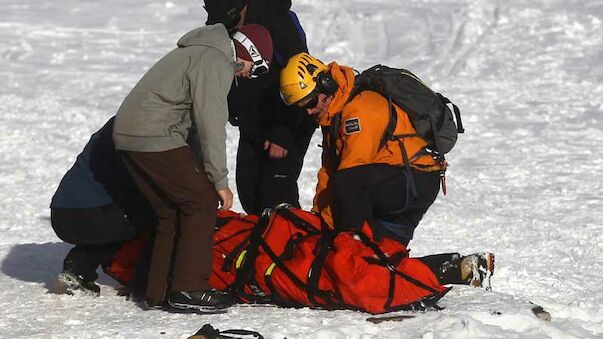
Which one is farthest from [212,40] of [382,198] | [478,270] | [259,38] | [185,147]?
[478,270]

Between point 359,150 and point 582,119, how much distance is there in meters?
6.30

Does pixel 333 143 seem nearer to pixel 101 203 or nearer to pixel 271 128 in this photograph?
pixel 271 128

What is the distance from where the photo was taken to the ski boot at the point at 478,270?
5.81 m

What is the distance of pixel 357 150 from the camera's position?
17.5 feet

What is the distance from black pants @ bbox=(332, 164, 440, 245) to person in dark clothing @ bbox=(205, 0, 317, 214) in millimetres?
705

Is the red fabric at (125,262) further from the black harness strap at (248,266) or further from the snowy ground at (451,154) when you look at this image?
the black harness strap at (248,266)

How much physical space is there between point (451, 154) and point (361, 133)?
4716mm

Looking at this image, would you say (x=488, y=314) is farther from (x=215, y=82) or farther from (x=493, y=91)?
(x=493, y=91)

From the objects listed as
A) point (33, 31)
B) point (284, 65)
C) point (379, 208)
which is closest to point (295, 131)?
point (284, 65)

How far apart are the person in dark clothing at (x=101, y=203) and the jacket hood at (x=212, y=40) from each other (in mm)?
748

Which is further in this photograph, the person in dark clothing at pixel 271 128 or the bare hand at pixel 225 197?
the person in dark clothing at pixel 271 128

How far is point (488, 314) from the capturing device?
199 inches

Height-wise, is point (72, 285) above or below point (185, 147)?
below

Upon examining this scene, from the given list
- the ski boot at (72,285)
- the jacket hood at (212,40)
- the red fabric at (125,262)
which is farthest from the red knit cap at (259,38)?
the ski boot at (72,285)
